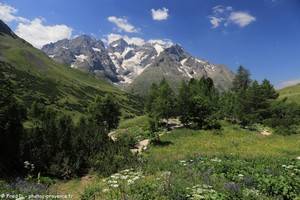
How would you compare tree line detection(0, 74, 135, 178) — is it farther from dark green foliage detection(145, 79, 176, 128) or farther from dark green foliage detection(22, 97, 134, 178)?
dark green foliage detection(145, 79, 176, 128)

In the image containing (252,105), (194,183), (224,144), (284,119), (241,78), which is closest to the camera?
(194,183)

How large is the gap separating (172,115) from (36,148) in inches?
1388

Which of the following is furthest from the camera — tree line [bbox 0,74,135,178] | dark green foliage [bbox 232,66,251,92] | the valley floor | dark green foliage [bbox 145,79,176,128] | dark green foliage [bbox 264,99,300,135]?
dark green foliage [bbox 232,66,251,92]

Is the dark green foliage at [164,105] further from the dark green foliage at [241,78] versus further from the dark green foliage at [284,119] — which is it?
the dark green foliage at [241,78]

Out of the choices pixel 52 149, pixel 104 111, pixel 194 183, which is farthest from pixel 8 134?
pixel 104 111

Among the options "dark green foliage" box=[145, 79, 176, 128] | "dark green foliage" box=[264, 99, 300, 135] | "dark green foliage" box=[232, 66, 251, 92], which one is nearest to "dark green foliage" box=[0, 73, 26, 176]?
"dark green foliage" box=[145, 79, 176, 128]

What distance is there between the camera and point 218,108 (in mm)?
69375

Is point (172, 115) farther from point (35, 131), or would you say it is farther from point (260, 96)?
point (35, 131)

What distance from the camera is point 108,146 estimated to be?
26.1 meters

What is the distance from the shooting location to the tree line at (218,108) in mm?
51000

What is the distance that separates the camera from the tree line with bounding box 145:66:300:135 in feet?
167

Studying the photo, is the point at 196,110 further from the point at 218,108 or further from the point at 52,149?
the point at 52,149

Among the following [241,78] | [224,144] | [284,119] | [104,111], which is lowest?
[224,144]

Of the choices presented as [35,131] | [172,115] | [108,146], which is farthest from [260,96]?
[35,131]
